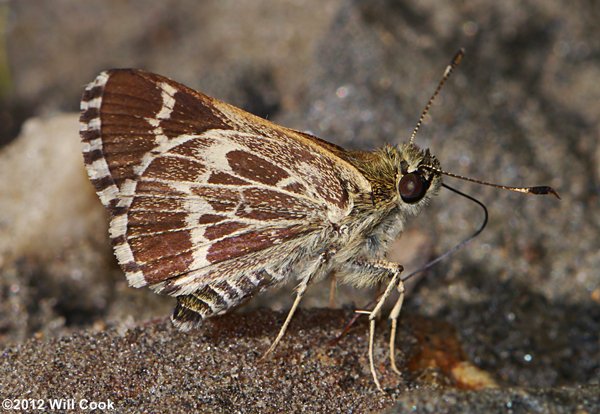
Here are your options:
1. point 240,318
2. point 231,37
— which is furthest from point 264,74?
point 240,318

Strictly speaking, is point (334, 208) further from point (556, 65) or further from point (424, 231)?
point (556, 65)

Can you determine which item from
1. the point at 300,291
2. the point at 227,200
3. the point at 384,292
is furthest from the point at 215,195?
the point at 384,292

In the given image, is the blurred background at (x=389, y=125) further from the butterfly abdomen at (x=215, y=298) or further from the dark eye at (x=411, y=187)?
the dark eye at (x=411, y=187)

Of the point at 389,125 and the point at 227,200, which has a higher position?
the point at 389,125

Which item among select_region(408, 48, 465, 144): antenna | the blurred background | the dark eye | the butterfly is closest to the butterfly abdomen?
the butterfly

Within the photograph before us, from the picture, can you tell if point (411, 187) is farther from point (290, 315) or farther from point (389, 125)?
point (389, 125)

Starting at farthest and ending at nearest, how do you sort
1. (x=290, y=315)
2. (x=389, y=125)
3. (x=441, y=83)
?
(x=389, y=125) < (x=441, y=83) < (x=290, y=315)

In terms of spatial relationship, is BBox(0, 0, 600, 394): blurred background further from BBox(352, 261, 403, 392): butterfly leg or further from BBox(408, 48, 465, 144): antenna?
BBox(408, 48, 465, 144): antenna
